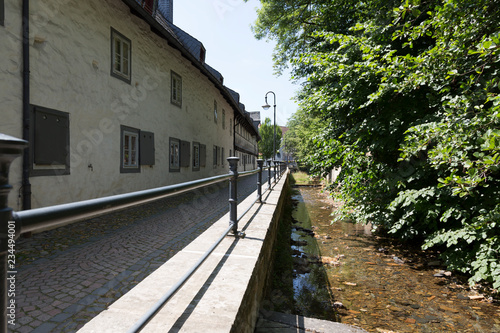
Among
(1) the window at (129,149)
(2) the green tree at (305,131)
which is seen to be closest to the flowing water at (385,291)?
(2) the green tree at (305,131)

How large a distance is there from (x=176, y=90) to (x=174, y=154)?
275 cm

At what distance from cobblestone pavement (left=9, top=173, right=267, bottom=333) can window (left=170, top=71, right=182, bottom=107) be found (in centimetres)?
622

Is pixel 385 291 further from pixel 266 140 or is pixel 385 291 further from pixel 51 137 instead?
pixel 266 140

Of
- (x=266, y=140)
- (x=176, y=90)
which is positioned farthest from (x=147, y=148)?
(x=266, y=140)

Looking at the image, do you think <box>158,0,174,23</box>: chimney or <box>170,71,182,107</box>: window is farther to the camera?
<box>158,0,174,23</box>: chimney

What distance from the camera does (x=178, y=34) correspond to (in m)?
15.6

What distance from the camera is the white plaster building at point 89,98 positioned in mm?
5188

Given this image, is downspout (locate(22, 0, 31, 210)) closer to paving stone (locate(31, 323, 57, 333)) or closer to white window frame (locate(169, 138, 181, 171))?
paving stone (locate(31, 323, 57, 333))

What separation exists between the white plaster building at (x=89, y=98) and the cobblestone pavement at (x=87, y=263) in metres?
1.29

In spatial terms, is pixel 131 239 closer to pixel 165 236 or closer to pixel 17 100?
pixel 165 236

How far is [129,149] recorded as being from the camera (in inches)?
339

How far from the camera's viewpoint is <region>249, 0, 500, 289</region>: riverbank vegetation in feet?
11.0

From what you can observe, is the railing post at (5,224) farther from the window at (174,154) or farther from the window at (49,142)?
the window at (174,154)

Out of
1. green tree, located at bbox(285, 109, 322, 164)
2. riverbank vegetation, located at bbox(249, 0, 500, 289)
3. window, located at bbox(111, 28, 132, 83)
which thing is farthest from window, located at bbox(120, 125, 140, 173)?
riverbank vegetation, located at bbox(249, 0, 500, 289)
